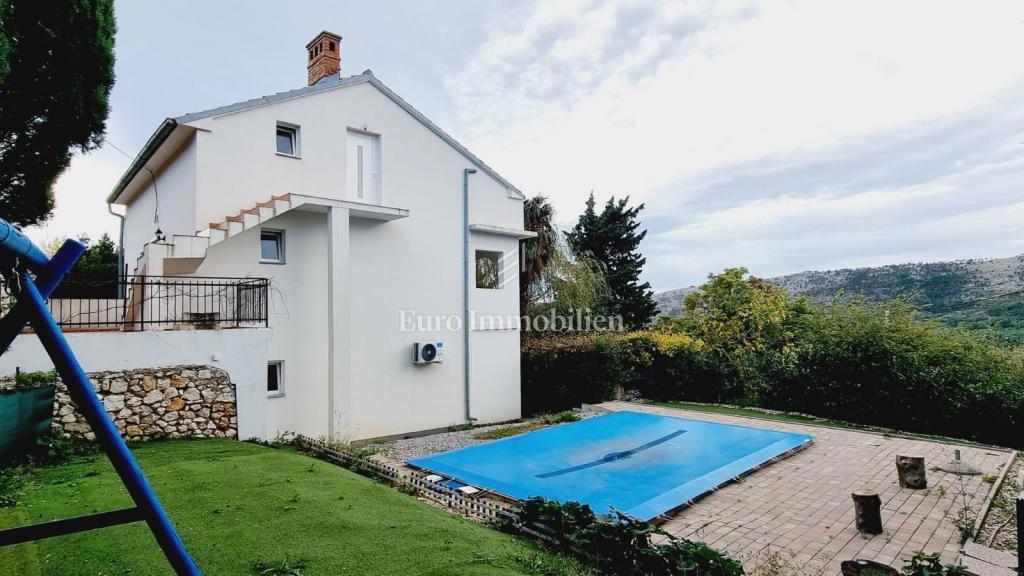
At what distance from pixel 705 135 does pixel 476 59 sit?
8391 mm

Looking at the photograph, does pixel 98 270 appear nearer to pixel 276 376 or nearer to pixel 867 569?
pixel 276 376

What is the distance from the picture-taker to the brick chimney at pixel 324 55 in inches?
580

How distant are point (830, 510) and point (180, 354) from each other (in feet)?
37.5

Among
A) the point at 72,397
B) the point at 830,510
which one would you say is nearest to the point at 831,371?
the point at 830,510

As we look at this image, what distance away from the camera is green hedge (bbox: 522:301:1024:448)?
1331 cm

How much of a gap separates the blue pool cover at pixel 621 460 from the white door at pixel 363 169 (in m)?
7.07

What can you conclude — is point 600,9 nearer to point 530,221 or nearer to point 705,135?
point 705,135

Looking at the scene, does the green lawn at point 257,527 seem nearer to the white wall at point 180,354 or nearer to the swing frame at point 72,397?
the white wall at point 180,354

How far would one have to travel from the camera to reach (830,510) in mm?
7906

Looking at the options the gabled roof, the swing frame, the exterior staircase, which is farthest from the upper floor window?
the swing frame

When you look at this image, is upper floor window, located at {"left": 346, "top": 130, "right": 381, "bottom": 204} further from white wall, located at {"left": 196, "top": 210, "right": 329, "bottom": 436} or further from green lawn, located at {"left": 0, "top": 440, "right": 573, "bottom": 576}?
green lawn, located at {"left": 0, "top": 440, "right": 573, "bottom": 576}

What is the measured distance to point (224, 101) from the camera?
39.4 ft

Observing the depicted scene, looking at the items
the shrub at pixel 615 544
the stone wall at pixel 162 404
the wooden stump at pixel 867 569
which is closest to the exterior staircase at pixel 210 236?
the stone wall at pixel 162 404

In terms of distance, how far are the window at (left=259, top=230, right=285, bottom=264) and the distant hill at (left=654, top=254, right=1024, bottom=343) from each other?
20348 millimetres
